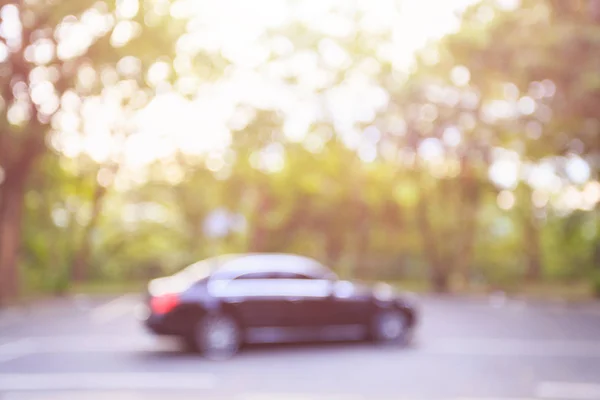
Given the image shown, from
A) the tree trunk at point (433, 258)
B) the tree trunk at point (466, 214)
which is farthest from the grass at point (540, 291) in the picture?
the tree trunk at point (466, 214)

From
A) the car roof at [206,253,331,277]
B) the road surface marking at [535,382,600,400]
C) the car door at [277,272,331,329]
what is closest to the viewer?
the road surface marking at [535,382,600,400]

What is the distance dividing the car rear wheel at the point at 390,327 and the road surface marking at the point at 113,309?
7.72m

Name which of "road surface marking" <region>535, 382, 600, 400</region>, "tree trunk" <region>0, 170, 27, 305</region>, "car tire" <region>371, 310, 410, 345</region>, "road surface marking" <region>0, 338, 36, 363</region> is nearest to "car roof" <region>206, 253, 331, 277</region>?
"car tire" <region>371, 310, 410, 345</region>

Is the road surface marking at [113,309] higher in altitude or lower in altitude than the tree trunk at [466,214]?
lower

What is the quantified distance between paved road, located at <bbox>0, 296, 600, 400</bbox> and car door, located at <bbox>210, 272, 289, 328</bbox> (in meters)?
0.57

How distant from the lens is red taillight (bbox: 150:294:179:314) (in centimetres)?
1256

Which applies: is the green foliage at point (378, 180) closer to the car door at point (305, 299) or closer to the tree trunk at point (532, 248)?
the tree trunk at point (532, 248)

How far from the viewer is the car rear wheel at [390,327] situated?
13758mm

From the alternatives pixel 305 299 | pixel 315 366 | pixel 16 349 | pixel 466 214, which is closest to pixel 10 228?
pixel 16 349

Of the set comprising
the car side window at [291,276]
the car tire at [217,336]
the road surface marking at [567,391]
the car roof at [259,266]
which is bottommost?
the road surface marking at [567,391]

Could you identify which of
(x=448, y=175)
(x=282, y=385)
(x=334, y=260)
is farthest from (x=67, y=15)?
(x=334, y=260)

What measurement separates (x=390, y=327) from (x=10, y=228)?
53.3 ft

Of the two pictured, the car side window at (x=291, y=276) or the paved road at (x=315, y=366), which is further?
the car side window at (x=291, y=276)

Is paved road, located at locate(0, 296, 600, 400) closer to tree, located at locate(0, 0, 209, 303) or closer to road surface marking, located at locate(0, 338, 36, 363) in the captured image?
road surface marking, located at locate(0, 338, 36, 363)
